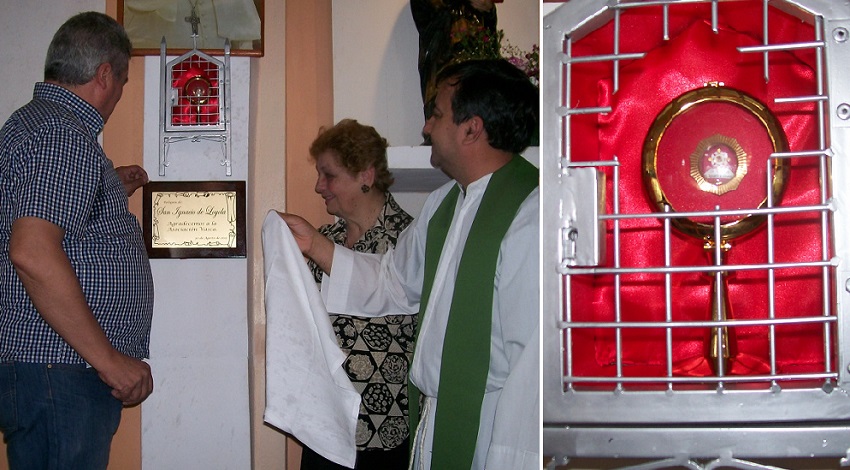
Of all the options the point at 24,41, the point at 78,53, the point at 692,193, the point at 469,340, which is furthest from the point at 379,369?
the point at 24,41

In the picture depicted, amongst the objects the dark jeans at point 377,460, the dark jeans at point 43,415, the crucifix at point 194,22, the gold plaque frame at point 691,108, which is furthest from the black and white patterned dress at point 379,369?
the gold plaque frame at point 691,108

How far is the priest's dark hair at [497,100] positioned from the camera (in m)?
1.51

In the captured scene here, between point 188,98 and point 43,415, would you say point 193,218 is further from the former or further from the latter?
point 43,415

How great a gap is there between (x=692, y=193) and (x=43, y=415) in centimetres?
117

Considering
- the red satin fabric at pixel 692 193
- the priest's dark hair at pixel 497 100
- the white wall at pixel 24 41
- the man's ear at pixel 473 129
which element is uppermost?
the white wall at pixel 24 41

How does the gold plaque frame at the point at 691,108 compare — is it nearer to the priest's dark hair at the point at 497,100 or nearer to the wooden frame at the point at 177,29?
the priest's dark hair at the point at 497,100

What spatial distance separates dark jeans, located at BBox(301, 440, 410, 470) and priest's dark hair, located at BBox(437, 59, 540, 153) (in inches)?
30.7

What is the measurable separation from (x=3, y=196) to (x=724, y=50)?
4.05 feet

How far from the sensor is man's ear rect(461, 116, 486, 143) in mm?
1505

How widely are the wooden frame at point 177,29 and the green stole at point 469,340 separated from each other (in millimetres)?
1185

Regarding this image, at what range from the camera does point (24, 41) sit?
7.46 feet

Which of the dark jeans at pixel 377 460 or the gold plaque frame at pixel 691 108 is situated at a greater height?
the gold plaque frame at pixel 691 108

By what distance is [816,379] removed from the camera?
0.73 m

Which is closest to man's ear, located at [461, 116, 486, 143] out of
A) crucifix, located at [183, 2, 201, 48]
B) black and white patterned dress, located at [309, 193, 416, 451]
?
black and white patterned dress, located at [309, 193, 416, 451]
